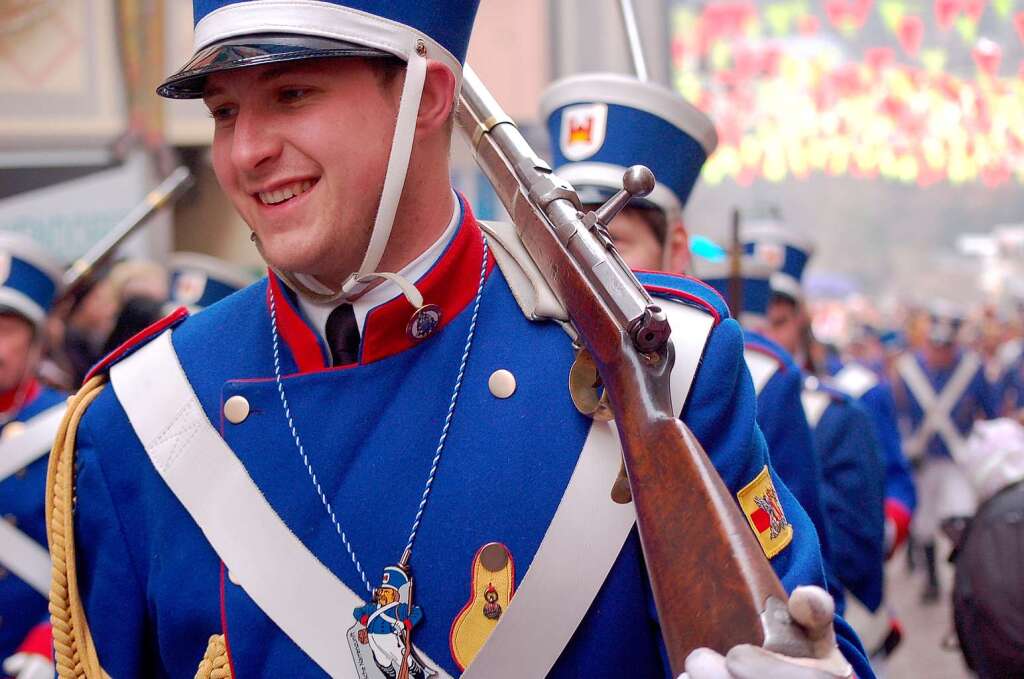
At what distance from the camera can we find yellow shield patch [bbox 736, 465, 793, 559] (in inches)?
72.4

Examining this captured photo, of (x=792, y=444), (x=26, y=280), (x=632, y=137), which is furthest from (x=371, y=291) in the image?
(x=26, y=280)

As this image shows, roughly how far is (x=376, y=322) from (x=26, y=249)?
2899mm

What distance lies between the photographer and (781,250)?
5902 mm

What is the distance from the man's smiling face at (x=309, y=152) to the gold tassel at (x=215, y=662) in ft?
1.85

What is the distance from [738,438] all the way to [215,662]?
0.83 m

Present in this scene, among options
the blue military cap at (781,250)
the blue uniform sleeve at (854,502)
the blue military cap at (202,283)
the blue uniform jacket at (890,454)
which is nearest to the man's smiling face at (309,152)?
the blue uniform sleeve at (854,502)

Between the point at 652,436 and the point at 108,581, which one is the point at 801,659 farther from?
the point at 108,581

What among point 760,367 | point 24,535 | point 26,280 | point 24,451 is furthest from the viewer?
point 26,280

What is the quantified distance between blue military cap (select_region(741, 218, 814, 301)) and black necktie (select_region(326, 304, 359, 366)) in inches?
145

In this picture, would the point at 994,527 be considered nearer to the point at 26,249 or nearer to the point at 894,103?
the point at 26,249

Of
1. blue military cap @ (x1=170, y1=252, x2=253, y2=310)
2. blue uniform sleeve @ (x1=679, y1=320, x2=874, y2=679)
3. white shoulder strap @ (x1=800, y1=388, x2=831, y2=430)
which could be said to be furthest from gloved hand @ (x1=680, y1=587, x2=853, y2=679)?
blue military cap @ (x1=170, y1=252, x2=253, y2=310)

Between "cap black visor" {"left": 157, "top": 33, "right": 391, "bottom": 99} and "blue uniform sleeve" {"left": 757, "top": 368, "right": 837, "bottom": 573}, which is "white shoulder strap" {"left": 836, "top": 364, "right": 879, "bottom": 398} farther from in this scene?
"cap black visor" {"left": 157, "top": 33, "right": 391, "bottom": 99}

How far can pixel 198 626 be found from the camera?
6.69ft

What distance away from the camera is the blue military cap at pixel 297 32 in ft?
5.98
